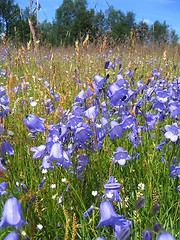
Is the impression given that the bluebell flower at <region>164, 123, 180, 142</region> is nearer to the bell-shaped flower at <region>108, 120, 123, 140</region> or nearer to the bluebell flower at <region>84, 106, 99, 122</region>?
the bell-shaped flower at <region>108, 120, 123, 140</region>

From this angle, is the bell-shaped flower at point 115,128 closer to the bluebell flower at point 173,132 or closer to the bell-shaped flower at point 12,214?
the bluebell flower at point 173,132

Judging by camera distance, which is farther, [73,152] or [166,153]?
[166,153]

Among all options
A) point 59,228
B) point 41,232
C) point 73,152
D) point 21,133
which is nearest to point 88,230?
point 59,228

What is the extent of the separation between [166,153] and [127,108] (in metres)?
0.41

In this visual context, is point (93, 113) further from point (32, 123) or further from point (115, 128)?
point (32, 123)

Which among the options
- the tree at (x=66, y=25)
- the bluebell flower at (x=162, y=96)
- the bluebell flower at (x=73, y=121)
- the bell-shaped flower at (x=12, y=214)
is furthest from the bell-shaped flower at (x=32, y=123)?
the tree at (x=66, y=25)

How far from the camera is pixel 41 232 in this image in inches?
69.4

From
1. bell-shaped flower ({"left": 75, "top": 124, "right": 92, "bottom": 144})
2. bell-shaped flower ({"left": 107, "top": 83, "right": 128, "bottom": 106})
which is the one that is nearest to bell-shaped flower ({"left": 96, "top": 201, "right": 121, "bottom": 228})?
bell-shaped flower ({"left": 75, "top": 124, "right": 92, "bottom": 144})

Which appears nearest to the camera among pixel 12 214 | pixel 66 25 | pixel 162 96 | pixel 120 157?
pixel 12 214

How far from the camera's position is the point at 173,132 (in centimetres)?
204

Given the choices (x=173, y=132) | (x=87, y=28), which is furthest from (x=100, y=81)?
(x=87, y=28)

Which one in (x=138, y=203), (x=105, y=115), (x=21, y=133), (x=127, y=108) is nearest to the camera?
(x=138, y=203)

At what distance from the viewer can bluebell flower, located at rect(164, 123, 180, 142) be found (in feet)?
6.55

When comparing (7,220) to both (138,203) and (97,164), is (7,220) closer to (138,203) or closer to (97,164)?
(138,203)
